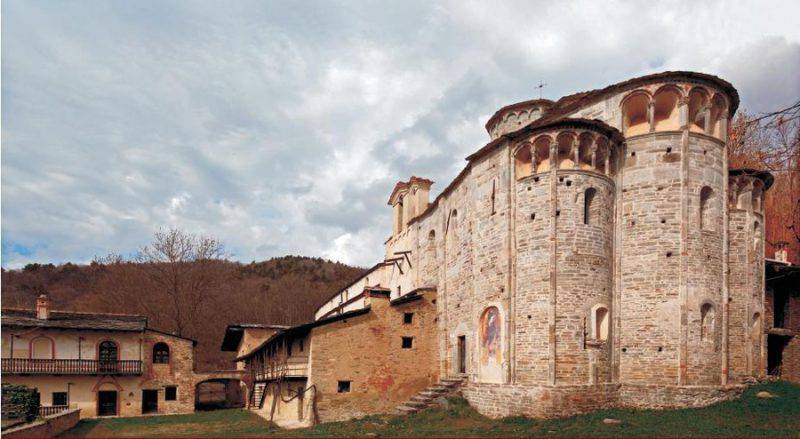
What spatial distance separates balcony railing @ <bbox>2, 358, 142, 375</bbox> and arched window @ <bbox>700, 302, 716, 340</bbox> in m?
25.1

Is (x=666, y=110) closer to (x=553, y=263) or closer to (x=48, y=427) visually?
(x=553, y=263)

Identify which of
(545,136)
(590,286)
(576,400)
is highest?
(545,136)

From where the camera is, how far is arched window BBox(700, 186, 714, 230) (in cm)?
1778

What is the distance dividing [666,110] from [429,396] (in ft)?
43.8

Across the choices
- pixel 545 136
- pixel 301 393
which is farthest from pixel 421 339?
pixel 545 136

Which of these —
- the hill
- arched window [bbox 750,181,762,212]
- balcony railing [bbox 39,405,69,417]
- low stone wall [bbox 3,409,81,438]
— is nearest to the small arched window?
balcony railing [bbox 39,405,69,417]

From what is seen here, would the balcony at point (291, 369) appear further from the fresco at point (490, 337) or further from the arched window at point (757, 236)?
the arched window at point (757, 236)

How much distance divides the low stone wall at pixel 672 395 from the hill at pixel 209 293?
1460 inches

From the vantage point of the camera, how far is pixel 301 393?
67.5ft

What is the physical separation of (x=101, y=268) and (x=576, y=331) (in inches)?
2769

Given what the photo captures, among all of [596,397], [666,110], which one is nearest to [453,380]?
[596,397]

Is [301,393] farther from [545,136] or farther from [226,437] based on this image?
[545,136]

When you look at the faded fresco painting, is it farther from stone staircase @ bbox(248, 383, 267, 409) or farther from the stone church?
stone staircase @ bbox(248, 383, 267, 409)

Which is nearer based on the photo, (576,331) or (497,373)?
(576,331)
